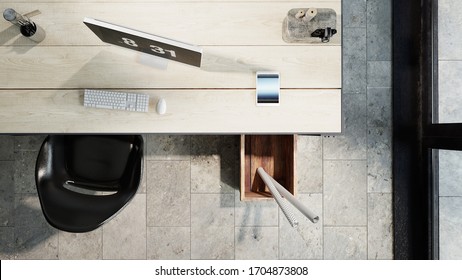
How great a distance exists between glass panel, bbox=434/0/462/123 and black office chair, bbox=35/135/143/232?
2096 millimetres

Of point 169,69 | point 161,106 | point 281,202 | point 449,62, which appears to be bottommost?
point 281,202

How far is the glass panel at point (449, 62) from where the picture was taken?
7.48 ft

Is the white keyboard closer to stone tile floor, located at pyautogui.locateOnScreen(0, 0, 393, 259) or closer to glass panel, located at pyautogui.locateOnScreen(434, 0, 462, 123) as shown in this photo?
stone tile floor, located at pyautogui.locateOnScreen(0, 0, 393, 259)

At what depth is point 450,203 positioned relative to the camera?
2.36 metres

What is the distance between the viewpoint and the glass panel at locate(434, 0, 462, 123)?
7.48 feet

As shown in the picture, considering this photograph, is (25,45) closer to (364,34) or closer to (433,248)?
(364,34)

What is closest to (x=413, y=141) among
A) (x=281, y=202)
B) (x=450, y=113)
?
(x=450, y=113)

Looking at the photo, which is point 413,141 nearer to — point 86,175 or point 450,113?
point 450,113

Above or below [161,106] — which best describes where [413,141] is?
below

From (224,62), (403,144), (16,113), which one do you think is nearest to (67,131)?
(16,113)

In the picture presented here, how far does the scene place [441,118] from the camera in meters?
2.41

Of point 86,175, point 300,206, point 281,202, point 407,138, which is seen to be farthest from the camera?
point 407,138

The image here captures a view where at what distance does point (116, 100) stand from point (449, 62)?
2207 millimetres

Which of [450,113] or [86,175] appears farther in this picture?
[450,113]
